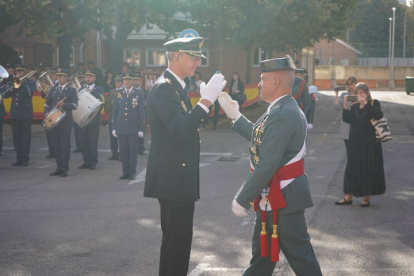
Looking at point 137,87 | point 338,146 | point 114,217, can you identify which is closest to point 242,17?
point 338,146

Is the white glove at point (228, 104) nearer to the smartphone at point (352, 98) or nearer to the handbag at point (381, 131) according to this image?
the smartphone at point (352, 98)

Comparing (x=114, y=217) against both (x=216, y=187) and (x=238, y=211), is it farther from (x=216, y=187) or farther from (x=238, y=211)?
(x=238, y=211)

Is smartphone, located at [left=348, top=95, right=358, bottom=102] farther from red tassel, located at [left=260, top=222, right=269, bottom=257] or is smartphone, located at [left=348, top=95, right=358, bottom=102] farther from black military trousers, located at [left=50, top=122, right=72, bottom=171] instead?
black military trousers, located at [left=50, top=122, right=72, bottom=171]

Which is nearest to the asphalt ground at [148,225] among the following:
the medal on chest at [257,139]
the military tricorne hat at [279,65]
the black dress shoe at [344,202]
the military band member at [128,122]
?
the black dress shoe at [344,202]

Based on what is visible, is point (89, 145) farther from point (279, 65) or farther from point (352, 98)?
point (279, 65)

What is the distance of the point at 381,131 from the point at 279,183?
16.8ft

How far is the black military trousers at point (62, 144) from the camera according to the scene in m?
11.9

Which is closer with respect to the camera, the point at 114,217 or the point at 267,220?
the point at 267,220

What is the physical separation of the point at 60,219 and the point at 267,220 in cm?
450

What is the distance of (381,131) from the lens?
9.00 metres

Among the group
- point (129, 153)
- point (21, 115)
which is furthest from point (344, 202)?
point (21, 115)

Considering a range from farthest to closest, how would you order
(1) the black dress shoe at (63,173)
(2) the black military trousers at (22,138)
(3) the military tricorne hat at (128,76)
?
(2) the black military trousers at (22,138) < (3) the military tricorne hat at (128,76) < (1) the black dress shoe at (63,173)

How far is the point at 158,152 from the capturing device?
4.82 meters

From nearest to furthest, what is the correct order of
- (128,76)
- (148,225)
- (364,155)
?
1. (148,225)
2. (364,155)
3. (128,76)
